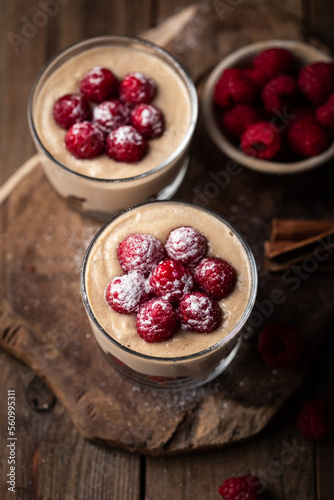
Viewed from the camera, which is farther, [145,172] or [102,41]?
[102,41]

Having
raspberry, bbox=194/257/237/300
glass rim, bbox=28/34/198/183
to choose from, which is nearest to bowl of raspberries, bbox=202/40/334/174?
glass rim, bbox=28/34/198/183

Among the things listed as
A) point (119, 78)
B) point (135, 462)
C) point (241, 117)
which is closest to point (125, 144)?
point (119, 78)

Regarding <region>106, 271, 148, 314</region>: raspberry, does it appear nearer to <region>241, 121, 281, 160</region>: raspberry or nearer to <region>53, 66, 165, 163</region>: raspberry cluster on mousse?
<region>53, 66, 165, 163</region>: raspberry cluster on mousse

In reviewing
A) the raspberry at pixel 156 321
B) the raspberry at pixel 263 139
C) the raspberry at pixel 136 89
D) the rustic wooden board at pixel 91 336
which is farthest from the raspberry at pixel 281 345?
the raspberry at pixel 136 89

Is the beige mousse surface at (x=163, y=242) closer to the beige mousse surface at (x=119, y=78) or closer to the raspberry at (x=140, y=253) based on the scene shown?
the raspberry at (x=140, y=253)

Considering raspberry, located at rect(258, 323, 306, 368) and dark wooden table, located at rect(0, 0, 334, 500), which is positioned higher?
raspberry, located at rect(258, 323, 306, 368)

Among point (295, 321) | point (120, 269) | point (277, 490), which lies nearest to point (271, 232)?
point (295, 321)

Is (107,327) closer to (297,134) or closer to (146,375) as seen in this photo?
(146,375)
